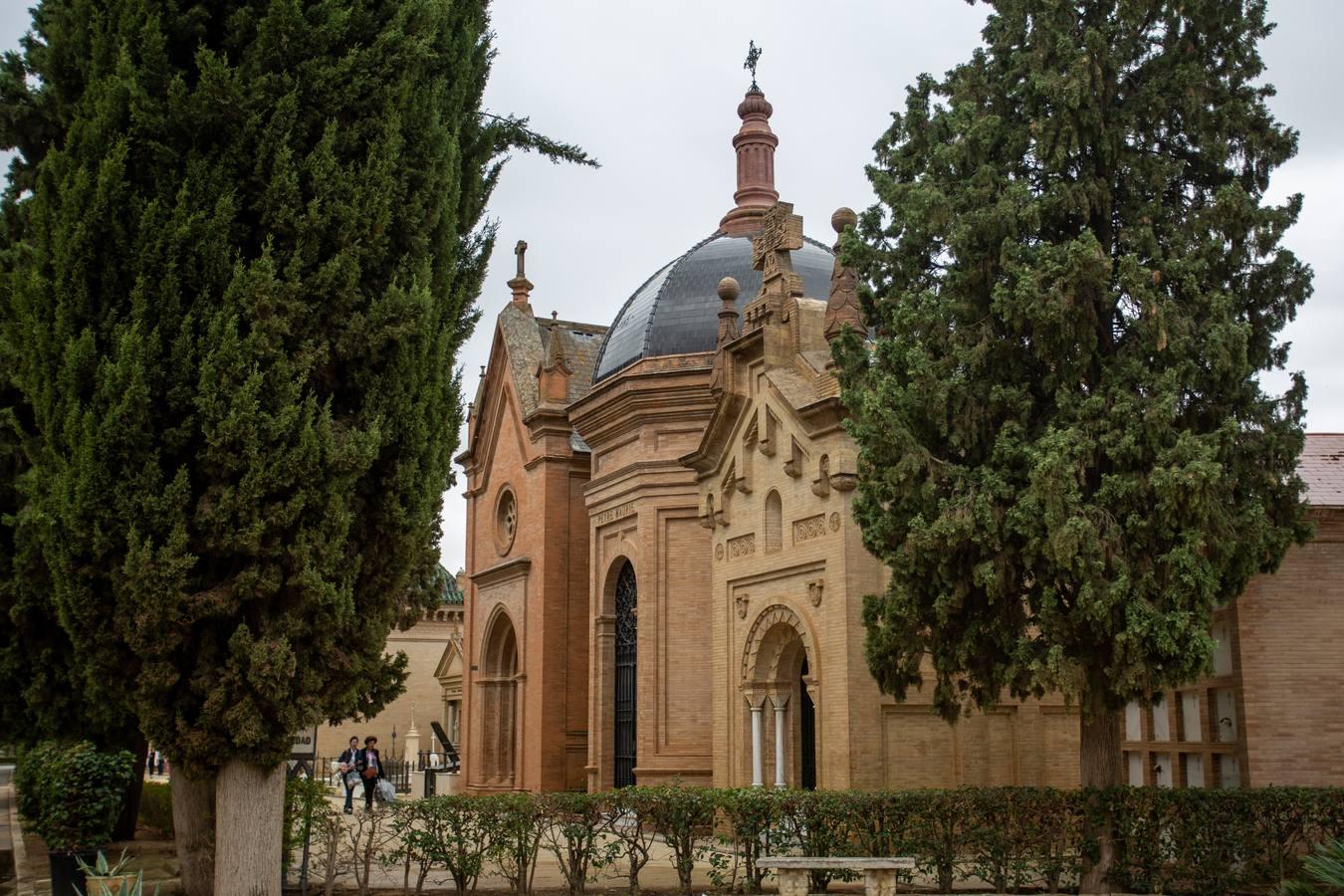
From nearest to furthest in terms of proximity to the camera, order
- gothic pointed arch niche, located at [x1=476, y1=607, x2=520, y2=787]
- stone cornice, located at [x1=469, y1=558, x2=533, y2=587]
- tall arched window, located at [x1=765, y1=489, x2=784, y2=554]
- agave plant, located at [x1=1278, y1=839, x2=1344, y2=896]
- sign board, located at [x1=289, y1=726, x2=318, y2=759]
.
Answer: agave plant, located at [x1=1278, y1=839, x2=1344, y2=896]
sign board, located at [x1=289, y1=726, x2=318, y2=759]
tall arched window, located at [x1=765, y1=489, x2=784, y2=554]
stone cornice, located at [x1=469, y1=558, x2=533, y2=587]
gothic pointed arch niche, located at [x1=476, y1=607, x2=520, y2=787]

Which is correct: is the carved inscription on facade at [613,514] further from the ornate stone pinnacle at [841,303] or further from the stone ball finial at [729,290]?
the ornate stone pinnacle at [841,303]

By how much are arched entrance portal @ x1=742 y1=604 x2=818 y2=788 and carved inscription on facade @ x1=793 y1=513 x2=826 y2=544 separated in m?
1.06

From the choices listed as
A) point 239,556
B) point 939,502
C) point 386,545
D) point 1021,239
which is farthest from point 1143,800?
point 239,556

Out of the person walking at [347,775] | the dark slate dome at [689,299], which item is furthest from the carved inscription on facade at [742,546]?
the person walking at [347,775]

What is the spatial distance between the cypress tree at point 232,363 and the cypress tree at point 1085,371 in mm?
5033

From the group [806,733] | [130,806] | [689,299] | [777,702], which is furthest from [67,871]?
[689,299]

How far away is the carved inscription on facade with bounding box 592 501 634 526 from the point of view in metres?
24.7

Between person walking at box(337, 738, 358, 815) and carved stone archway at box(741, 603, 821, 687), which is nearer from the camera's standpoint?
person walking at box(337, 738, 358, 815)

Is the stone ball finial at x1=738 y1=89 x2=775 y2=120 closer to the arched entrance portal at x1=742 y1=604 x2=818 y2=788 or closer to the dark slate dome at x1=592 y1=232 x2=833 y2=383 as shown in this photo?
the dark slate dome at x1=592 y1=232 x2=833 y2=383

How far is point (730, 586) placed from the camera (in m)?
19.8

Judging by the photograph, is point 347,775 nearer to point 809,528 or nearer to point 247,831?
point 809,528

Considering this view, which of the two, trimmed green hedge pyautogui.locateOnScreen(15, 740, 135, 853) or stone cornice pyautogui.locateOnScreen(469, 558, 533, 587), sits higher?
stone cornice pyautogui.locateOnScreen(469, 558, 533, 587)

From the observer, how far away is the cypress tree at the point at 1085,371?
39.5 ft

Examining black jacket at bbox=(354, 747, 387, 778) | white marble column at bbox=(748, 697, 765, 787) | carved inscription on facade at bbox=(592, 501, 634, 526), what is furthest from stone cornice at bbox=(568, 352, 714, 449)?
black jacket at bbox=(354, 747, 387, 778)
